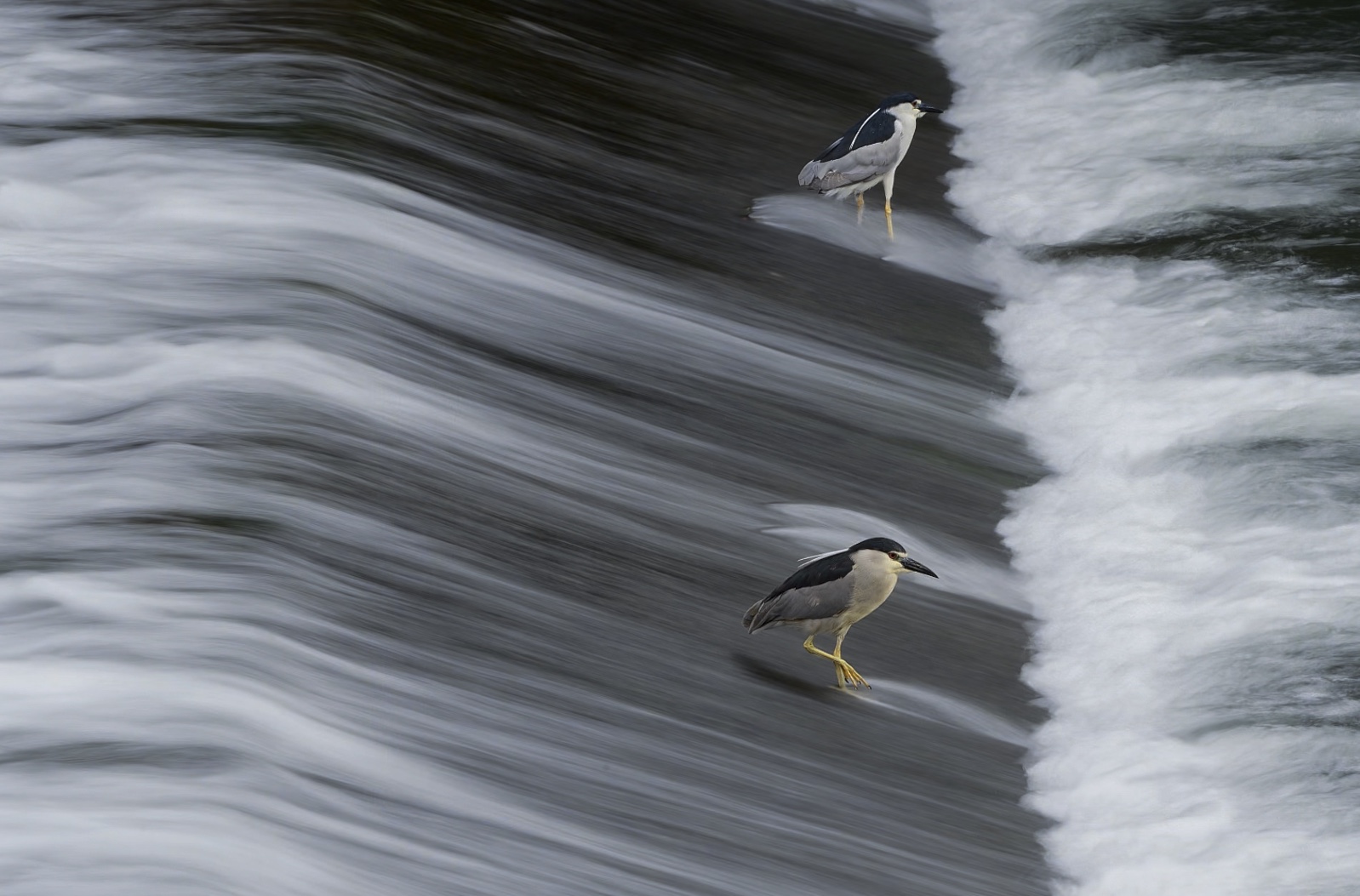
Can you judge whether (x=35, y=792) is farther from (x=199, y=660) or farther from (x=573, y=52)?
(x=573, y=52)

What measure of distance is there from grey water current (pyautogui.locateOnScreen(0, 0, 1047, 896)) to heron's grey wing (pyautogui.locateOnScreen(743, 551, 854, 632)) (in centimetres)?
24

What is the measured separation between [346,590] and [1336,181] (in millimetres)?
5620

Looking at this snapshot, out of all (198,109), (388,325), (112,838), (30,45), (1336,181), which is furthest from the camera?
(1336,181)

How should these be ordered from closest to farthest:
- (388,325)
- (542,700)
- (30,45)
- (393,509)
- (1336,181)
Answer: (542,700), (393,509), (388,325), (30,45), (1336,181)

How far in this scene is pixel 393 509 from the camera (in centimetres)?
487

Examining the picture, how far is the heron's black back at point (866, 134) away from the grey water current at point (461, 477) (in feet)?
1.19

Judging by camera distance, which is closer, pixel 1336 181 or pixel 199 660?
pixel 199 660

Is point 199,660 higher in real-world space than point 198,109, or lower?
lower

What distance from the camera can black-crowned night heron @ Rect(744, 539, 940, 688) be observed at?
4461mm

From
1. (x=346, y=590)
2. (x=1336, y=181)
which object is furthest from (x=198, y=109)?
(x=1336, y=181)

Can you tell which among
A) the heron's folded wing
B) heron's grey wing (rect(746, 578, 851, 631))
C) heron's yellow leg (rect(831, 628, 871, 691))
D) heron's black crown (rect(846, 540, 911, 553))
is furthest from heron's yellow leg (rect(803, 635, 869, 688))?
the heron's folded wing

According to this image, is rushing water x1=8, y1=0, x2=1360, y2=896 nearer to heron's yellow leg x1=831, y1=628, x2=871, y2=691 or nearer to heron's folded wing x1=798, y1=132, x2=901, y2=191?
heron's yellow leg x1=831, y1=628, x2=871, y2=691

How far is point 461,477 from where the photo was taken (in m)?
5.20

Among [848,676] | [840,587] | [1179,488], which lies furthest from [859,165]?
[840,587]
